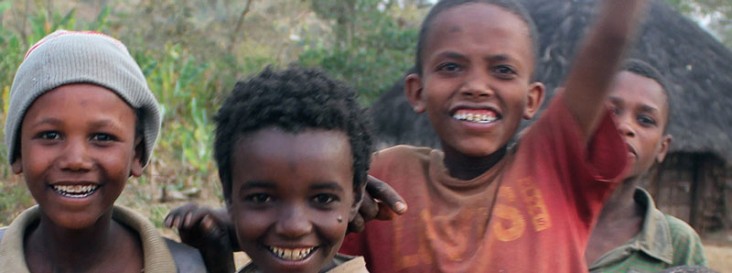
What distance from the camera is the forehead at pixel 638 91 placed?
300cm

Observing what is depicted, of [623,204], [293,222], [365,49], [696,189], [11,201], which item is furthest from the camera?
[365,49]

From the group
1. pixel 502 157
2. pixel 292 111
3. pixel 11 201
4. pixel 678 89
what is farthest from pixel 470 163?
pixel 678 89

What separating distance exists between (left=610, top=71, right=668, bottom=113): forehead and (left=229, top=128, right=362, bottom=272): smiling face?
1.36 meters

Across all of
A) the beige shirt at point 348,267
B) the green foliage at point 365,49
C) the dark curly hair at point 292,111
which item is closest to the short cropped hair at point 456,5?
the dark curly hair at point 292,111

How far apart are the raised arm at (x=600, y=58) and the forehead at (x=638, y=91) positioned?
36.5 inches

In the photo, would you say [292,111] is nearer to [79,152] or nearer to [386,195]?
[386,195]

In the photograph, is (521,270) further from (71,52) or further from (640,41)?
(640,41)

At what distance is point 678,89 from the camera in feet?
37.0

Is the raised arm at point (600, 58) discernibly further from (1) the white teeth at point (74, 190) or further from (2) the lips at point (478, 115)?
(1) the white teeth at point (74, 190)

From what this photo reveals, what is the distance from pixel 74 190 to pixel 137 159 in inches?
9.3

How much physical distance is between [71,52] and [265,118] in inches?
19.2

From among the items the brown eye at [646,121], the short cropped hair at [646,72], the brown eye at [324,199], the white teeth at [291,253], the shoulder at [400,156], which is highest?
the short cropped hair at [646,72]

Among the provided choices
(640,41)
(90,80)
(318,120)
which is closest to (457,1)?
(318,120)

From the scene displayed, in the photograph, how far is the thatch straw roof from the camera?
32.2 ft
